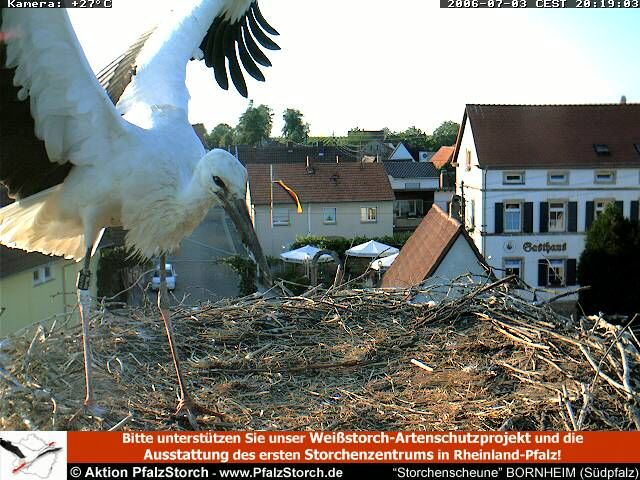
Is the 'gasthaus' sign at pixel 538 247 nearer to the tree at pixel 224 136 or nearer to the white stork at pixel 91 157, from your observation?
the tree at pixel 224 136

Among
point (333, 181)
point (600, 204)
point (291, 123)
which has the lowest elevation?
point (600, 204)

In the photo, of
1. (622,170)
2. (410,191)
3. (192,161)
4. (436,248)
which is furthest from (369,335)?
(410,191)

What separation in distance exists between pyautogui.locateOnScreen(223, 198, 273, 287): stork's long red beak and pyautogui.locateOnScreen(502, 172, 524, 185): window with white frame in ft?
14.2

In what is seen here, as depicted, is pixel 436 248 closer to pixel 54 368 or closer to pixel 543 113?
pixel 543 113

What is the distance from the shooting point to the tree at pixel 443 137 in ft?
30.4

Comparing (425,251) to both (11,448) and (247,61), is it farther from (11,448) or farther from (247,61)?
(11,448)

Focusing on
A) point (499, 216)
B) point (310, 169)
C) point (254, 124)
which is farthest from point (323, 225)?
point (499, 216)

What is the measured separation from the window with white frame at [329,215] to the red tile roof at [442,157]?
1.98m

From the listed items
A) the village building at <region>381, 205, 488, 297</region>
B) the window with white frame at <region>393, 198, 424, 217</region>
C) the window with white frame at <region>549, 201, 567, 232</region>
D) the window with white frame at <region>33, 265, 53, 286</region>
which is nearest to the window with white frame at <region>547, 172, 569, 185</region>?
the window with white frame at <region>549, 201, 567, 232</region>

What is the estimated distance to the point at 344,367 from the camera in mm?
2488

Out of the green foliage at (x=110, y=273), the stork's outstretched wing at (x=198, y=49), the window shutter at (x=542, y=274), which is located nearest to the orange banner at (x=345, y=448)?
the stork's outstretched wing at (x=198, y=49)

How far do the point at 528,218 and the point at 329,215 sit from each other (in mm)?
2205

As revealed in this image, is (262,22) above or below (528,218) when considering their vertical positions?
above

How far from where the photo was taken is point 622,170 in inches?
247
